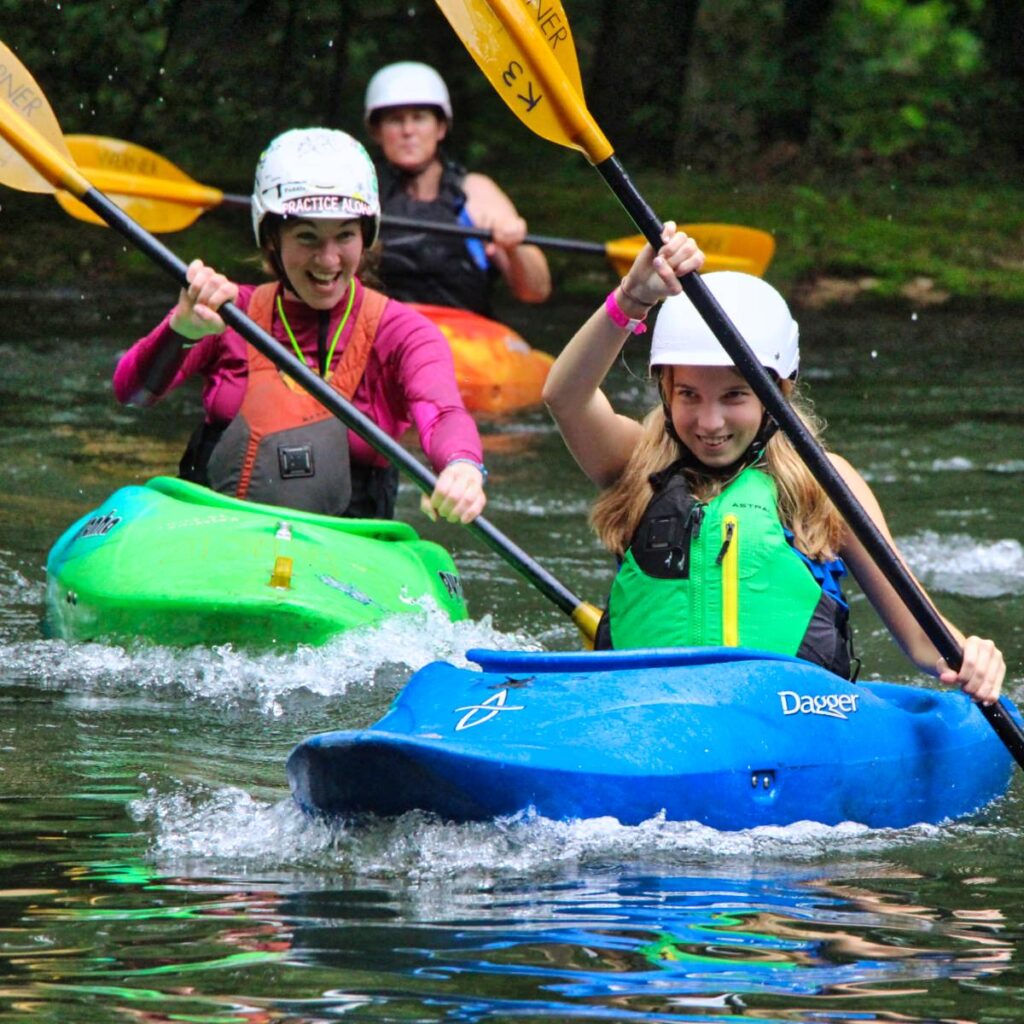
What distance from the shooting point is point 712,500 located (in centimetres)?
379

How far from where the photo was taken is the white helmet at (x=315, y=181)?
507 cm

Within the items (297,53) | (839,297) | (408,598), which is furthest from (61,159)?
(297,53)

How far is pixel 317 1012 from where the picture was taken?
2398 millimetres

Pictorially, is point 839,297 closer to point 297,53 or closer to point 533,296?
point 533,296

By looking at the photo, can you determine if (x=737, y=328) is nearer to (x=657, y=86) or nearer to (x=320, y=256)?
(x=320, y=256)

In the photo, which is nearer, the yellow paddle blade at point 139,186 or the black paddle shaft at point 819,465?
the black paddle shaft at point 819,465

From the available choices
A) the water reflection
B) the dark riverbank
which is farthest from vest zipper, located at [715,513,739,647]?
the dark riverbank

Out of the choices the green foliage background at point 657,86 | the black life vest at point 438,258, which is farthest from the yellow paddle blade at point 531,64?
the green foliage background at point 657,86

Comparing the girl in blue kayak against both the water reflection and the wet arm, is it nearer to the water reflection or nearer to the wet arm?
the wet arm

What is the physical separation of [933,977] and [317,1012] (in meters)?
0.83

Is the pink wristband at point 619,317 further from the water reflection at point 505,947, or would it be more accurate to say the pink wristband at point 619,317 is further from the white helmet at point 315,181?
the white helmet at point 315,181

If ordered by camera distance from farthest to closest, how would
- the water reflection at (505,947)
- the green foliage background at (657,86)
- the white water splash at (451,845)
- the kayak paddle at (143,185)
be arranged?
the green foliage background at (657,86), the kayak paddle at (143,185), the white water splash at (451,845), the water reflection at (505,947)

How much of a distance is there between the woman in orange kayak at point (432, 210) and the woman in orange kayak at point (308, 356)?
11.1 feet

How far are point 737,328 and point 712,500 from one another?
0.34 metres
